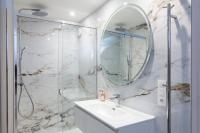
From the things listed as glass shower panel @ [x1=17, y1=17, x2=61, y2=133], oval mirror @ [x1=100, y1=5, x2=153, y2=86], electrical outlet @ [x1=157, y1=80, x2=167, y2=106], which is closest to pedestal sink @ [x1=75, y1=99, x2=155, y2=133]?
electrical outlet @ [x1=157, y1=80, x2=167, y2=106]

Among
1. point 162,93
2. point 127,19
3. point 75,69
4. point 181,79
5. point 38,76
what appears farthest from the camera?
point 75,69

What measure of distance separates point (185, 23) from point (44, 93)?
2.58 meters

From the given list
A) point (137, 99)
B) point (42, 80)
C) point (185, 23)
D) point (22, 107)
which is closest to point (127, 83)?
point (137, 99)

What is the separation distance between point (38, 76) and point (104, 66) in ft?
4.31

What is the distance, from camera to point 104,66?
2.46 metres

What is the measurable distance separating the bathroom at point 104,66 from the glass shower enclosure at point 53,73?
0.02 m

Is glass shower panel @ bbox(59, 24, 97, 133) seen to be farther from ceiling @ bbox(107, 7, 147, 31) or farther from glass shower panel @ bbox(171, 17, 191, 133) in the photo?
glass shower panel @ bbox(171, 17, 191, 133)

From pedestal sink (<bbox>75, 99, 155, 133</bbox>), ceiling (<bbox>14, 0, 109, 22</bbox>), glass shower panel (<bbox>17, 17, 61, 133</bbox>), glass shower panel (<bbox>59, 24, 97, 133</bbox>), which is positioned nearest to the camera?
pedestal sink (<bbox>75, 99, 155, 133</bbox>)

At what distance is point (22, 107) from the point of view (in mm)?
2688

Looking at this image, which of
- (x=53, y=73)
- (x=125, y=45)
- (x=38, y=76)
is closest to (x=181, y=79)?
(x=125, y=45)

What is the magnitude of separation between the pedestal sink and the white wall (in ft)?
0.31

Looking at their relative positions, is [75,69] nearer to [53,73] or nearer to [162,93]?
[53,73]

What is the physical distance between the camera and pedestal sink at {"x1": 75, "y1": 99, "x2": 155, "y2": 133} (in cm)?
141

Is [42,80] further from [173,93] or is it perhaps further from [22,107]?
[173,93]
